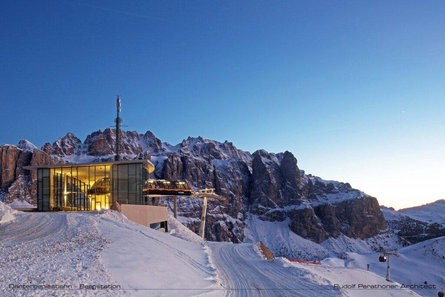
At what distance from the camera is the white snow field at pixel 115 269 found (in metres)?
11.7

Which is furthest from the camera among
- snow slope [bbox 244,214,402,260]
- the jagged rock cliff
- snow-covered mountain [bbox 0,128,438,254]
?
the jagged rock cliff

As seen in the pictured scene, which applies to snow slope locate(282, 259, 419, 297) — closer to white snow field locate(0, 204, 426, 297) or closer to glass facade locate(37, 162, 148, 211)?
white snow field locate(0, 204, 426, 297)

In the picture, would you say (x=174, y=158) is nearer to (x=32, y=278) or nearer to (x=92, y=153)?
(x=92, y=153)

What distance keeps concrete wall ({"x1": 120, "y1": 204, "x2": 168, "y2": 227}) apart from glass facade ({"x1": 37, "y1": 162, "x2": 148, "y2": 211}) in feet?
9.89

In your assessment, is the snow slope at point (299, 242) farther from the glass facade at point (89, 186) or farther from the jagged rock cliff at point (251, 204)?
the glass facade at point (89, 186)

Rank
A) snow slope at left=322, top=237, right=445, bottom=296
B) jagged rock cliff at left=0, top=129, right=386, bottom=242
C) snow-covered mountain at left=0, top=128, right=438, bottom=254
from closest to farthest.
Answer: snow slope at left=322, top=237, right=445, bottom=296 < snow-covered mountain at left=0, top=128, right=438, bottom=254 < jagged rock cliff at left=0, top=129, right=386, bottom=242

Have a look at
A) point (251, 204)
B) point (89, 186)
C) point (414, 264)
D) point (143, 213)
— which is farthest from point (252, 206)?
Result: point (143, 213)

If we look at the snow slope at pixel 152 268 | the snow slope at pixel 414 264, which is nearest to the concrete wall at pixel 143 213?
the snow slope at pixel 152 268

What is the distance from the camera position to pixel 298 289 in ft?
53.6

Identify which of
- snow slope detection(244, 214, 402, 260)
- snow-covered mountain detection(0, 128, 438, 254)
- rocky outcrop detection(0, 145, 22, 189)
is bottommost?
snow slope detection(244, 214, 402, 260)

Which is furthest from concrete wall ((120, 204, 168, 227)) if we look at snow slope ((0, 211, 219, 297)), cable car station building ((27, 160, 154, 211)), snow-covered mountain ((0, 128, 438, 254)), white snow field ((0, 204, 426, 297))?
snow-covered mountain ((0, 128, 438, 254))

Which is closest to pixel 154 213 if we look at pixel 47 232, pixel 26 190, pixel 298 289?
pixel 47 232

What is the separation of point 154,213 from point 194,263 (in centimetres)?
2519

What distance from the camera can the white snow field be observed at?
11710 millimetres
